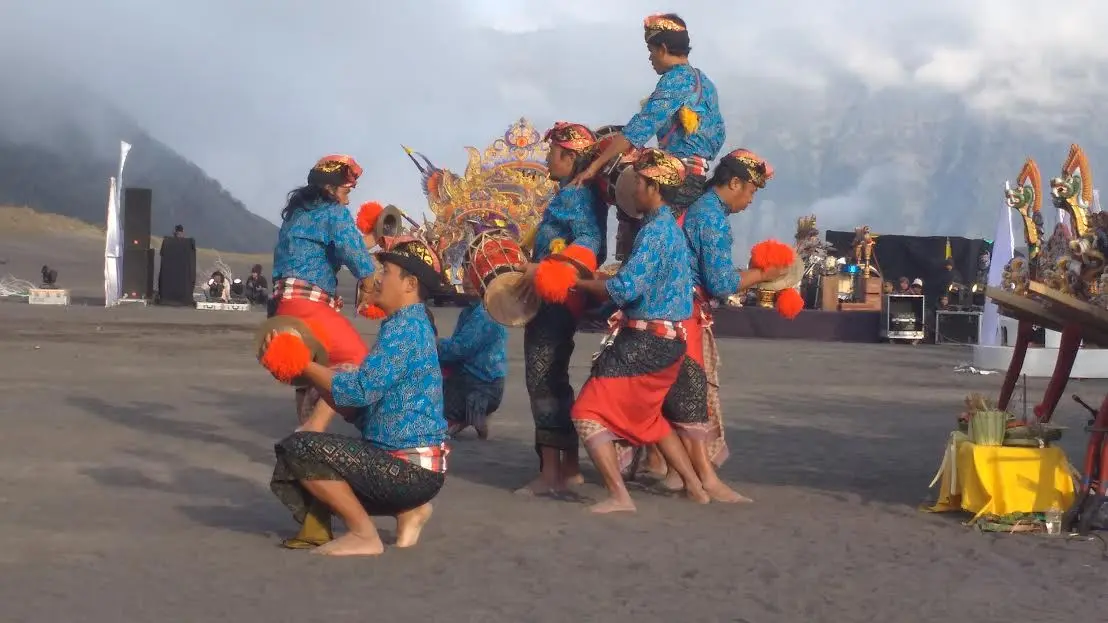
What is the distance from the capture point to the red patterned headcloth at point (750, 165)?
720 centimetres

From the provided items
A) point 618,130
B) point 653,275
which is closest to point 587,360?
point 618,130

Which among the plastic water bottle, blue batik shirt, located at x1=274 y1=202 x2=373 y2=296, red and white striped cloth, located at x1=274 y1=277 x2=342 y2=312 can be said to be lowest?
the plastic water bottle

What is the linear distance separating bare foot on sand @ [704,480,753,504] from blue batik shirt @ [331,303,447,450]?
6.18 feet

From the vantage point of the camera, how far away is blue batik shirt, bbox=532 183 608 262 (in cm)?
723

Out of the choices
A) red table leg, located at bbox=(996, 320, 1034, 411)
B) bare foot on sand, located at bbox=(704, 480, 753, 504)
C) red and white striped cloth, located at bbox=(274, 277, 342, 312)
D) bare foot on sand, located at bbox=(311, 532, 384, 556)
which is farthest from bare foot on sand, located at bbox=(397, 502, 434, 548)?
red table leg, located at bbox=(996, 320, 1034, 411)

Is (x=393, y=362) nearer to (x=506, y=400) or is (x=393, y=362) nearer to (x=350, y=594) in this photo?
(x=350, y=594)

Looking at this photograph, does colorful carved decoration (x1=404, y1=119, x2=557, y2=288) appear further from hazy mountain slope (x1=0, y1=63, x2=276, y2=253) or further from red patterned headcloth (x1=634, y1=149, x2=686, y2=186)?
hazy mountain slope (x1=0, y1=63, x2=276, y2=253)

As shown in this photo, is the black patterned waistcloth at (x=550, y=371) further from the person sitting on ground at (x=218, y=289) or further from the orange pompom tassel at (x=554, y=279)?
the person sitting on ground at (x=218, y=289)

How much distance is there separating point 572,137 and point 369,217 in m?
1.71

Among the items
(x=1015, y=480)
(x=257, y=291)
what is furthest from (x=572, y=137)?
(x=257, y=291)

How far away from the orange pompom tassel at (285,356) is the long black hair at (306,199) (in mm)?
2658

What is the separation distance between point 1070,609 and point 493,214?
1205 inches

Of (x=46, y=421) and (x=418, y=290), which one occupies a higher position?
(x=418, y=290)

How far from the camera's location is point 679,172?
6555 millimetres
